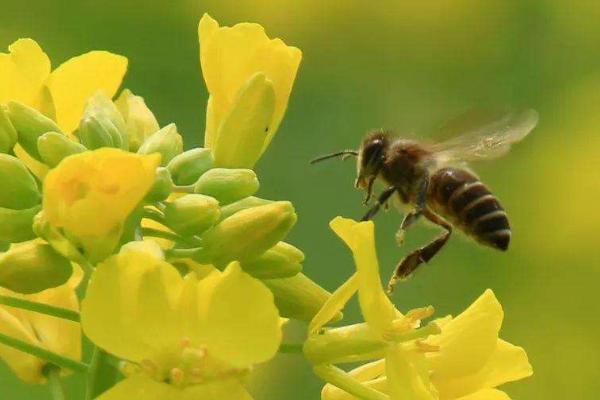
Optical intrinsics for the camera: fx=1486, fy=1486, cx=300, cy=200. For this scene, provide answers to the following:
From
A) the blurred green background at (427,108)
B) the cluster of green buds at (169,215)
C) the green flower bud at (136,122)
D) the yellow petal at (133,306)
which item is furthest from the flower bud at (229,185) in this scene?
the blurred green background at (427,108)

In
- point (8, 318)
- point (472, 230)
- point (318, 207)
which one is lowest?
point (318, 207)

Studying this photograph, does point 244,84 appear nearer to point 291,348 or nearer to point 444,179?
point 291,348

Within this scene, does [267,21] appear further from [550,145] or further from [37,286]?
[37,286]

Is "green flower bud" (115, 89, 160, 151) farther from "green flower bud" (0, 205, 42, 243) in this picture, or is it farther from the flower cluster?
"green flower bud" (0, 205, 42, 243)

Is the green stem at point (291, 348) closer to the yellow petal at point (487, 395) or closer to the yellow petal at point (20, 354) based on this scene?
the yellow petal at point (487, 395)

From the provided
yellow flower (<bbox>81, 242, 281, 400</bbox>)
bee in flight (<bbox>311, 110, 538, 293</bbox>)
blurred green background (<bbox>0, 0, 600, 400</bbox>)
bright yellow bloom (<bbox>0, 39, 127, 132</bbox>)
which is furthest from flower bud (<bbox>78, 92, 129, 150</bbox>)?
blurred green background (<bbox>0, 0, 600, 400</bbox>)

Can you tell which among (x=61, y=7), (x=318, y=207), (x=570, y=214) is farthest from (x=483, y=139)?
(x=61, y=7)
